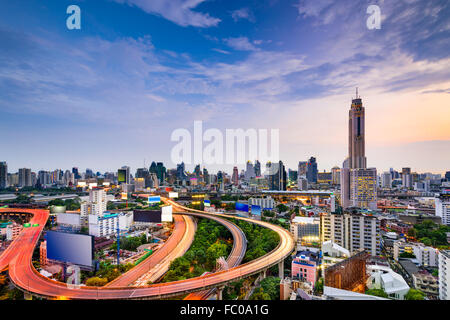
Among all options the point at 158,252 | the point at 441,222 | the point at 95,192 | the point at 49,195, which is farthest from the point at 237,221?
the point at 49,195

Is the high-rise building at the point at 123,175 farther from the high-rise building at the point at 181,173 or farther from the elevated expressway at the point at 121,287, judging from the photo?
the elevated expressway at the point at 121,287

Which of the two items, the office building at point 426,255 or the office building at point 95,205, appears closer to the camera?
the office building at point 426,255

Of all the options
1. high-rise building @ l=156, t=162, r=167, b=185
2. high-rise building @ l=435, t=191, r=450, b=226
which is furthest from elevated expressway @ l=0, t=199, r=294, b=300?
high-rise building @ l=156, t=162, r=167, b=185

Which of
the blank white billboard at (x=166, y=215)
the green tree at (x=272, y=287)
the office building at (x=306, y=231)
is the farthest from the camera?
the blank white billboard at (x=166, y=215)

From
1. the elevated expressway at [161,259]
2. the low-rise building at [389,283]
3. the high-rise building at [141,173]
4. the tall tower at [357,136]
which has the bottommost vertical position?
the elevated expressway at [161,259]

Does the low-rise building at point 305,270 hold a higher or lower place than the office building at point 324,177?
lower

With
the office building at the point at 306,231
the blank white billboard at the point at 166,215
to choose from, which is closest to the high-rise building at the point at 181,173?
the blank white billboard at the point at 166,215

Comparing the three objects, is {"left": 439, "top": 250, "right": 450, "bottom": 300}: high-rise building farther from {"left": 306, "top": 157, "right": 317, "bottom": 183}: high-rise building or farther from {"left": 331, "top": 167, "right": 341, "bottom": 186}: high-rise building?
{"left": 306, "top": 157, "right": 317, "bottom": 183}: high-rise building

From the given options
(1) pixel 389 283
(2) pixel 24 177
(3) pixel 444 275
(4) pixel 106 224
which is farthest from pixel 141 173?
(3) pixel 444 275
